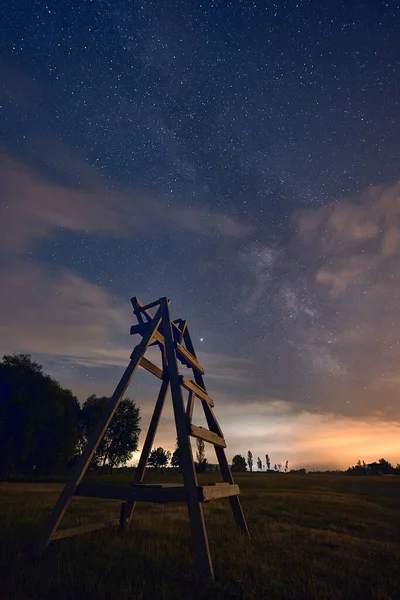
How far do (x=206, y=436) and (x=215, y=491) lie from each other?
3.03 ft

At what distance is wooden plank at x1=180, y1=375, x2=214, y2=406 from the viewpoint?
5.73m

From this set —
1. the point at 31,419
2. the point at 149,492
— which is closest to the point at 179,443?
the point at 149,492

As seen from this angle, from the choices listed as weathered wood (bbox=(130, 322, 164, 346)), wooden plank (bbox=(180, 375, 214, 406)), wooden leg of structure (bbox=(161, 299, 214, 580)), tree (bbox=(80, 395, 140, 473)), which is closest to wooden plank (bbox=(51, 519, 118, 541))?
wooden leg of structure (bbox=(161, 299, 214, 580))

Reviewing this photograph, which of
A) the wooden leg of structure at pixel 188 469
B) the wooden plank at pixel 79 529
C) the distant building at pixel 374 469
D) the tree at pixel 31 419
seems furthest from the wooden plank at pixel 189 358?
the distant building at pixel 374 469

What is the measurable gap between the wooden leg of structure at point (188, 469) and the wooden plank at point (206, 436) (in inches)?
9.6

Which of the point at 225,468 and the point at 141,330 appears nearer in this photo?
the point at 141,330

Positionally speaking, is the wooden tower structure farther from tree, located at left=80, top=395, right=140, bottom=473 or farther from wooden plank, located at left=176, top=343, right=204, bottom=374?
tree, located at left=80, top=395, right=140, bottom=473

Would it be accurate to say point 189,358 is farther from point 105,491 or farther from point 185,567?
point 185,567

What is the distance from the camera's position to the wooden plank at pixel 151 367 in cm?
629

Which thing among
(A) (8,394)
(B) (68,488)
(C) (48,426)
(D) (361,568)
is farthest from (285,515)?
(C) (48,426)

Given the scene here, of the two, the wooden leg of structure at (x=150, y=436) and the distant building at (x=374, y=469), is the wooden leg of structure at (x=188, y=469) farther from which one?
the distant building at (x=374, y=469)

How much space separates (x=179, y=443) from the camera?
517 cm

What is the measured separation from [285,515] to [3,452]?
30.0 meters

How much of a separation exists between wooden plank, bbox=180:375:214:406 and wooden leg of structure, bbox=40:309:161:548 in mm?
897
